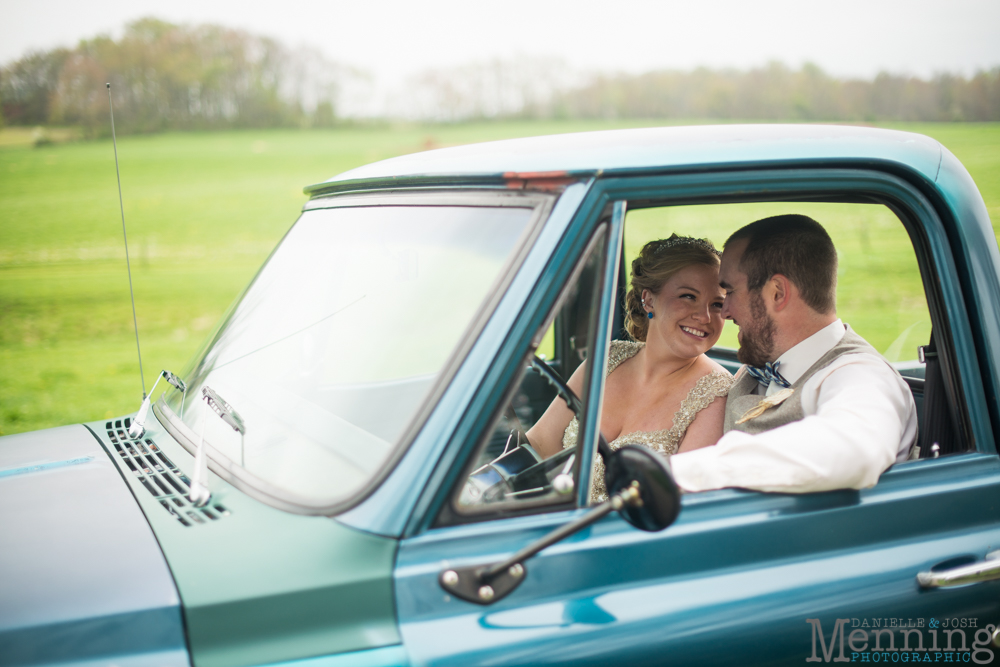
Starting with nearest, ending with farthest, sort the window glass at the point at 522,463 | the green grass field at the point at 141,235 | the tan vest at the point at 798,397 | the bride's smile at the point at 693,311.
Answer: the window glass at the point at 522,463
the tan vest at the point at 798,397
the bride's smile at the point at 693,311
the green grass field at the point at 141,235

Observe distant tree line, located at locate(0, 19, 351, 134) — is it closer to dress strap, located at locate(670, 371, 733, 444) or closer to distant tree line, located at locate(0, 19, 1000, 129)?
distant tree line, located at locate(0, 19, 1000, 129)

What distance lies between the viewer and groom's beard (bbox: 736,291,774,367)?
2.25 m

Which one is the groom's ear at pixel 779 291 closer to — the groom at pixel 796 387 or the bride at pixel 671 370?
the groom at pixel 796 387

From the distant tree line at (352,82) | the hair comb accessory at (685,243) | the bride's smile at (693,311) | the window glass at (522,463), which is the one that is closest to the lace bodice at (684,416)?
the bride's smile at (693,311)

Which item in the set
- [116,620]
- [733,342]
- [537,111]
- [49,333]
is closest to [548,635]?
[116,620]

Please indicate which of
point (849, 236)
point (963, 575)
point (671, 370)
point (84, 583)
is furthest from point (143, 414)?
point (849, 236)

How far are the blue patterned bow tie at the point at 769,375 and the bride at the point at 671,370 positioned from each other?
0.21 meters

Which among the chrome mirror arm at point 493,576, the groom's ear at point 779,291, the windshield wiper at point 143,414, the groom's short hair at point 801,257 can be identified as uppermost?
the groom's short hair at point 801,257

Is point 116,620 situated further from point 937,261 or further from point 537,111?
point 537,111

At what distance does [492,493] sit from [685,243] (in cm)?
151

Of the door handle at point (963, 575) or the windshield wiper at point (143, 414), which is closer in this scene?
the door handle at point (963, 575)

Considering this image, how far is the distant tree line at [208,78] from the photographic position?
30156mm

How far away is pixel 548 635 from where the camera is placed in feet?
4.33

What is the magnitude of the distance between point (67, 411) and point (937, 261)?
961 centimetres
